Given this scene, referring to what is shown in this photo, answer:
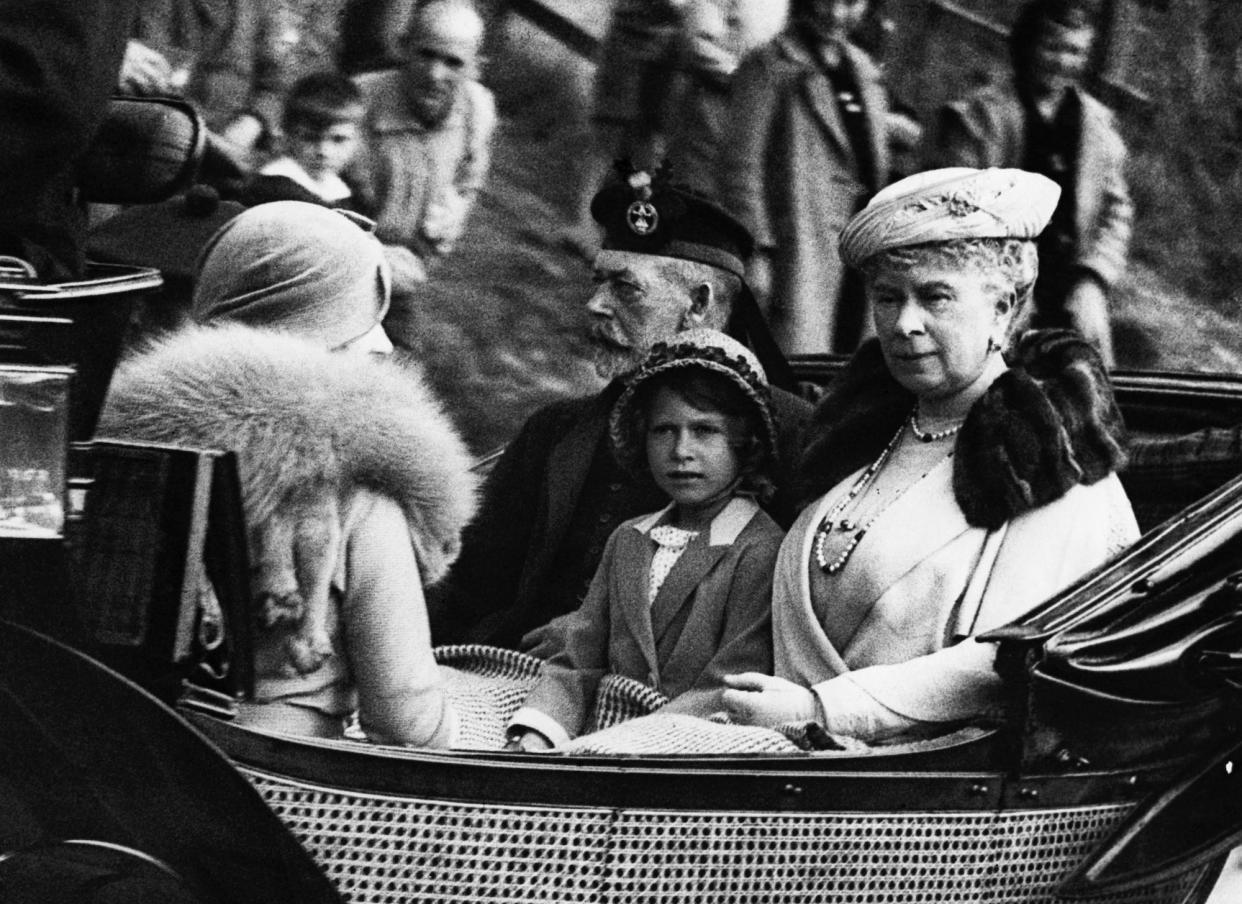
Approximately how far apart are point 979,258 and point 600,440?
1.13 metres

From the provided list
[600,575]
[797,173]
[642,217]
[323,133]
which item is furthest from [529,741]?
[797,173]

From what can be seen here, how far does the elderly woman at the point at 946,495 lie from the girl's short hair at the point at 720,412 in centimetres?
16

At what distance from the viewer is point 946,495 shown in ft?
11.3

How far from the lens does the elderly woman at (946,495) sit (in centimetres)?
325

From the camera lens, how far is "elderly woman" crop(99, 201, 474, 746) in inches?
113

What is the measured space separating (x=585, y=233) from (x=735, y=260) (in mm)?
1766

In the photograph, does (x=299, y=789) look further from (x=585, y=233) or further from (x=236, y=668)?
(x=585, y=233)

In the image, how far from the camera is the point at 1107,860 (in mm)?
3186

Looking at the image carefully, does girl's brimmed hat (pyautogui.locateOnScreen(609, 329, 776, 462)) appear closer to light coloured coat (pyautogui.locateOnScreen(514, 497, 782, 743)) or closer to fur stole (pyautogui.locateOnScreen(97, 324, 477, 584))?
light coloured coat (pyautogui.locateOnScreen(514, 497, 782, 743))

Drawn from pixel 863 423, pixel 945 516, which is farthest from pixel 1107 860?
pixel 863 423

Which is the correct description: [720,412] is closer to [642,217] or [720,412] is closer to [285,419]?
[642,217]

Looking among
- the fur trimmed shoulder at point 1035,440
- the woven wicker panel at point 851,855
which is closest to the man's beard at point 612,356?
the fur trimmed shoulder at point 1035,440

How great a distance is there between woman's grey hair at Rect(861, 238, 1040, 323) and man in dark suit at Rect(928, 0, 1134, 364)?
2.90 meters

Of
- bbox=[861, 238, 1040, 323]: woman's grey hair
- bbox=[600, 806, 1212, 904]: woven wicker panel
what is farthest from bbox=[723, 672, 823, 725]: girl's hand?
bbox=[861, 238, 1040, 323]: woman's grey hair
